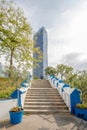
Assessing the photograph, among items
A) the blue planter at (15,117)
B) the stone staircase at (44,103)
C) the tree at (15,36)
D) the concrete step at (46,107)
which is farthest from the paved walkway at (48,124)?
the tree at (15,36)

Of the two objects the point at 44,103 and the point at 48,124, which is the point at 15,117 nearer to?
the point at 48,124

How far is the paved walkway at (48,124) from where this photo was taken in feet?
21.7

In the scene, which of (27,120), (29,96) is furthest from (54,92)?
(27,120)

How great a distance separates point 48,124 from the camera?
7.11m

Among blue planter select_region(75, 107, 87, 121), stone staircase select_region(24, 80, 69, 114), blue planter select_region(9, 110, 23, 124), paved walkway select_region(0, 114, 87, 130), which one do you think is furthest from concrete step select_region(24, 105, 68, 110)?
blue planter select_region(9, 110, 23, 124)

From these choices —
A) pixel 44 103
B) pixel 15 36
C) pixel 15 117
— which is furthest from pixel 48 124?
pixel 15 36

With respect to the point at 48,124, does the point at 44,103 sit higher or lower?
higher

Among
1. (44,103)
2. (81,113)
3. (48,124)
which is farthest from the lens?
(44,103)

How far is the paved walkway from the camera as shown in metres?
6.63

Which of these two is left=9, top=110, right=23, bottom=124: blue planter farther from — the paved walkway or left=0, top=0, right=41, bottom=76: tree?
left=0, top=0, right=41, bottom=76: tree

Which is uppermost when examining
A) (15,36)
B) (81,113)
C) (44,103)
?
(15,36)

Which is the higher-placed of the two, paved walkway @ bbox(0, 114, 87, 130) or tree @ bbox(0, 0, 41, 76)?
tree @ bbox(0, 0, 41, 76)

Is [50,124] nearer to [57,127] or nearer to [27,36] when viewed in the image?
[57,127]

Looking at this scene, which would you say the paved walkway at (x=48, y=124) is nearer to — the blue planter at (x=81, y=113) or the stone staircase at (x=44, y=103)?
the blue planter at (x=81, y=113)
